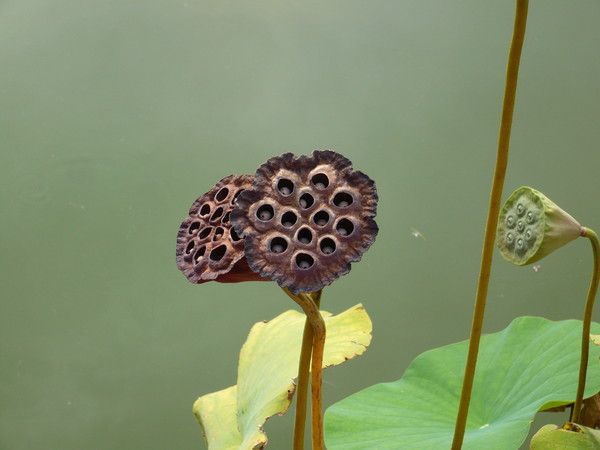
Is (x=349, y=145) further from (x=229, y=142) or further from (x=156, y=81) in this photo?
(x=156, y=81)

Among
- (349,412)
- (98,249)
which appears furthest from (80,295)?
(349,412)

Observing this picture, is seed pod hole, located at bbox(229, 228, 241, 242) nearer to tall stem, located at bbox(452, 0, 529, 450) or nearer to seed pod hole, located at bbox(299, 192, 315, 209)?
seed pod hole, located at bbox(299, 192, 315, 209)

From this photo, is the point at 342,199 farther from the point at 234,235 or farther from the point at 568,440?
the point at 568,440

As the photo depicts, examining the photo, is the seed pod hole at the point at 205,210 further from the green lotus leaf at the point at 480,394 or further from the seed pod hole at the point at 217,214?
the green lotus leaf at the point at 480,394

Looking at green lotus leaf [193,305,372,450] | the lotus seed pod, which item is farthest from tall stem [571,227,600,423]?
green lotus leaf [193,305,372,450]

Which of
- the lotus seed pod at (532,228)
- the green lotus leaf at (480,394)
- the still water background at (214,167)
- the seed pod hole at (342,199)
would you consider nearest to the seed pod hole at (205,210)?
the seed pod hole at (342,199)

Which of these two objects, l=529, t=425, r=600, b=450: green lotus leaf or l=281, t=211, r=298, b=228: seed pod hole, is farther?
l=529, t=425, r=600, b=450: green lotus leaf
